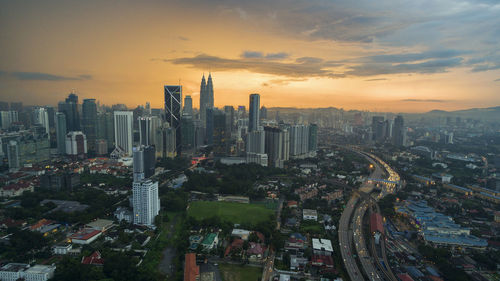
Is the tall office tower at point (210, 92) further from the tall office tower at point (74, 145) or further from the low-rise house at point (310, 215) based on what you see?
the low-rise house at point (310, 215)

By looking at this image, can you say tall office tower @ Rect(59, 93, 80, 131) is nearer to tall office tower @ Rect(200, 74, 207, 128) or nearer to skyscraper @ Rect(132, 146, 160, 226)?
tall office tower @ Rect(200, 74, 207, 128)

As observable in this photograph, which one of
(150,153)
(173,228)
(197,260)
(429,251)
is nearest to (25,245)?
(173,228)

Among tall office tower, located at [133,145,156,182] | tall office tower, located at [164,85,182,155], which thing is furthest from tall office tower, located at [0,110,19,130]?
tall office tower, located at [133,145,156,182]

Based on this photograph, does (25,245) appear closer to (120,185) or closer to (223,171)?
(120,185)

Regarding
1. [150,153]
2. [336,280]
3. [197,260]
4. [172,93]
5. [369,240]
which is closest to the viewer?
[336,280]

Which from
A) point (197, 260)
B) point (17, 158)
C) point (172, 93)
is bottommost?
point (197, 260)

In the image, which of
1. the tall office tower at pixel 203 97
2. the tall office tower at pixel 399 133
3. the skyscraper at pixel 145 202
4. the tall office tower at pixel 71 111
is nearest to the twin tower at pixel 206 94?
the tall office tower at pixel 203 97

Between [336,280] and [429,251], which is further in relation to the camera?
[429,251]

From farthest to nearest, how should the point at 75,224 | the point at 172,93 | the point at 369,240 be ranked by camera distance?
the point at 172,93 < the point at 75,224 < the point at 369,240
